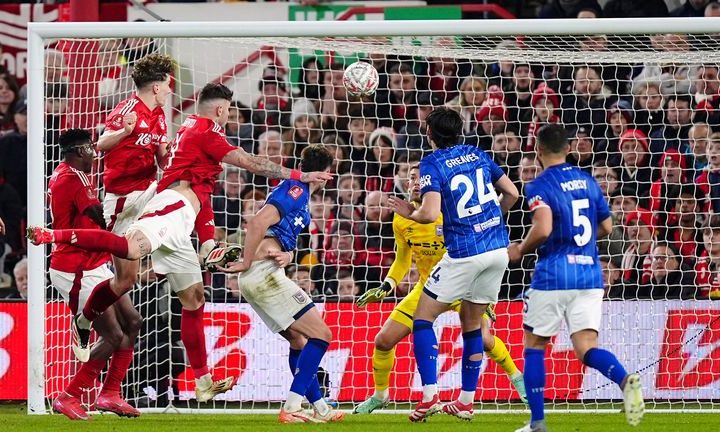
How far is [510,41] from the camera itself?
43.2 ft

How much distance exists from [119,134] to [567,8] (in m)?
7.37

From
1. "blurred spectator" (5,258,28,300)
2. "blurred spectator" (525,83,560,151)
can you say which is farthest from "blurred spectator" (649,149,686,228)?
"blurred spectator" (5,258,28,300)

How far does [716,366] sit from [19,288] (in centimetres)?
703

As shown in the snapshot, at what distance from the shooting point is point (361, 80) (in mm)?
10594

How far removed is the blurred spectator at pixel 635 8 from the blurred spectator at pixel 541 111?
235cm

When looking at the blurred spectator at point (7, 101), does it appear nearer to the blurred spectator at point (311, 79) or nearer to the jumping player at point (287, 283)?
the blurred spectator at point (311, 79)

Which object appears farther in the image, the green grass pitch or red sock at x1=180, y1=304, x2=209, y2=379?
red sock at x1=180, y1=304, x2=209, y2=379

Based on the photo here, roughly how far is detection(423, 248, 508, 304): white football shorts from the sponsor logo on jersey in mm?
1153

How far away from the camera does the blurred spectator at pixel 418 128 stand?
1323 cm

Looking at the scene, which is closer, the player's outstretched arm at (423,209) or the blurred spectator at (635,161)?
the player's outstretched arm at (423,209)

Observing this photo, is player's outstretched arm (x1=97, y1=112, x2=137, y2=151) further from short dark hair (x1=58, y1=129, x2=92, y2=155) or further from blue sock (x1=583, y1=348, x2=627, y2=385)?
blue sock (x1=583, y1=348, x2=627, y2=385)

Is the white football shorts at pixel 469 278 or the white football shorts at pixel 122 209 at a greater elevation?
the white football shorts at pixel 122 209

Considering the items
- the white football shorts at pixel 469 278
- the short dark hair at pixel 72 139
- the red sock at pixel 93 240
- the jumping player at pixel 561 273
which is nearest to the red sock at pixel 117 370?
the red sock at pixel 93 240

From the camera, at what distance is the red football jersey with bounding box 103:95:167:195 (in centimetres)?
971
